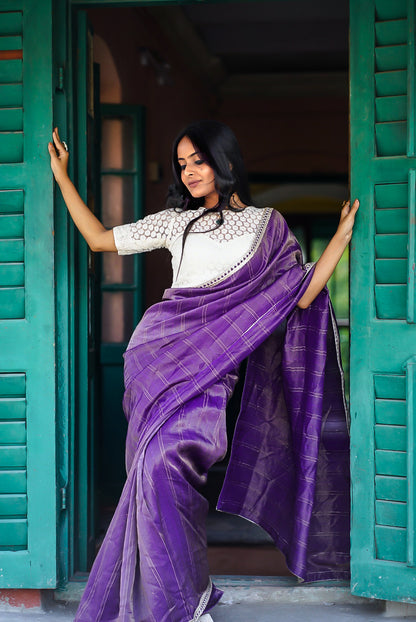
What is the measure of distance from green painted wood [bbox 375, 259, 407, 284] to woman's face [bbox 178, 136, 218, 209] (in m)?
0.67

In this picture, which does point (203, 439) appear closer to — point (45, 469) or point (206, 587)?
point (206, 587)

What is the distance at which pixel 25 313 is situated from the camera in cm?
281

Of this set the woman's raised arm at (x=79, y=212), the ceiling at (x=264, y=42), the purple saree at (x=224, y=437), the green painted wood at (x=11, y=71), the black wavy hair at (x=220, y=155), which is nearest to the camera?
the purple saree at (x=224, y=437)

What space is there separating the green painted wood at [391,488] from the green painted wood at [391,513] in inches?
0.7

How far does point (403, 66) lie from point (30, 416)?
188 cm

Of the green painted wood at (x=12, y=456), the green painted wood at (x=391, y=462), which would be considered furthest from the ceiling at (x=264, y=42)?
the green painted wood at (x=12, y=456)

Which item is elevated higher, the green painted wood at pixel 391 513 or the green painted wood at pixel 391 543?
the green painted wood at pixel 391 513

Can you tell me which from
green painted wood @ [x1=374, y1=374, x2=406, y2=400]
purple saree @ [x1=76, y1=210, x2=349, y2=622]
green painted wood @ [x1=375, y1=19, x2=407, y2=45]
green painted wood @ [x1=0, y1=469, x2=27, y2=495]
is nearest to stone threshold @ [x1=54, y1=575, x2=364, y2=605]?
purple saree @ [x1=76, y1=210, x2=349, y2=622]

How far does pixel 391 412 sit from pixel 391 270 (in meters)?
0.52

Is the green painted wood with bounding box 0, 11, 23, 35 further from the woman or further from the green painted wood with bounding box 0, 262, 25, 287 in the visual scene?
the green painted wood with bounding box 0, 262, 25, 287

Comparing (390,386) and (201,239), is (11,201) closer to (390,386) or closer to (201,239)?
(201,239)

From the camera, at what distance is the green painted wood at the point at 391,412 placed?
2680 millimetres

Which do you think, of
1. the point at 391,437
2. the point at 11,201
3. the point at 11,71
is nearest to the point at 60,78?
the point at 11,71

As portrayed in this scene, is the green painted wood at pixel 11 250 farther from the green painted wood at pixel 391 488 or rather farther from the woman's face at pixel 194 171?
the green painted wood at pixel 391 488
